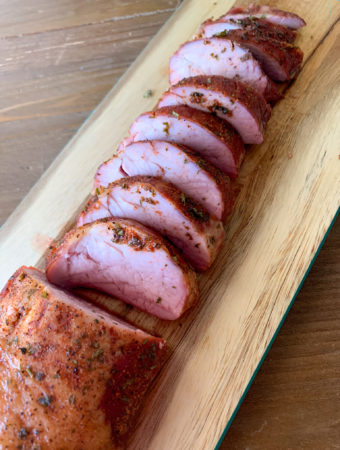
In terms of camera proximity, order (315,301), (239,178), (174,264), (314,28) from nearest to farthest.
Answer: (174,264) < (315,301) < (239,178) < (314,28)

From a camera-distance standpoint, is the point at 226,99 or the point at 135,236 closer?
the point at 135,236

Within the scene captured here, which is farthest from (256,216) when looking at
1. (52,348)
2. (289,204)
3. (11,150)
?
(11,150)

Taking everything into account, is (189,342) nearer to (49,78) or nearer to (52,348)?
(52,348)

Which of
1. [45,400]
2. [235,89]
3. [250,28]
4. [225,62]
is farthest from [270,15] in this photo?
[45,400]

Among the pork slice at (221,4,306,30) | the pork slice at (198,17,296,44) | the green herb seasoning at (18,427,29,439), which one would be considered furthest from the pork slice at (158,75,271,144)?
the green herb seasoning at (18,427,29,439)

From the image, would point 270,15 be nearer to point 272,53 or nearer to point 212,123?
point 272,53

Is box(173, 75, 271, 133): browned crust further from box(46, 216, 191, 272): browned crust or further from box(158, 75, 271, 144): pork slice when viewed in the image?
box(46, 216, 191, 272): browned crust

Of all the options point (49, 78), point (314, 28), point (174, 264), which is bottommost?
point (174, 264)
